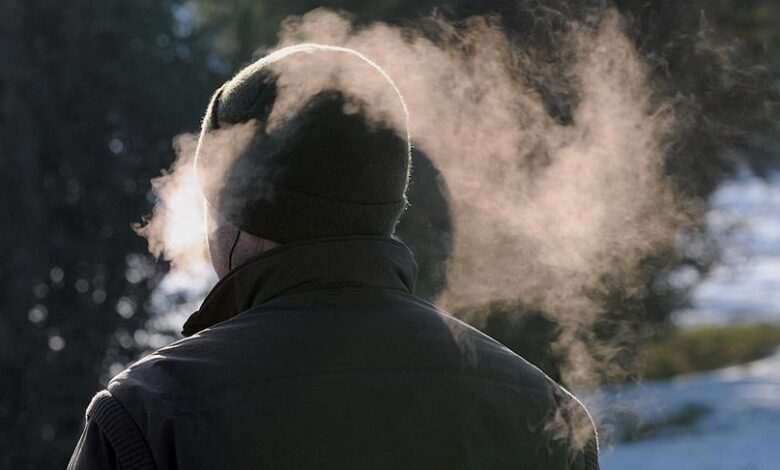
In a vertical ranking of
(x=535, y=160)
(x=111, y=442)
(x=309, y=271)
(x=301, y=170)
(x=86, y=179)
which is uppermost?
(x=535, y=160)

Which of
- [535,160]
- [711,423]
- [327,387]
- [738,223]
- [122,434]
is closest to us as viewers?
[122,434]

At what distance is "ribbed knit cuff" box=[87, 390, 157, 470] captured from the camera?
1.52 metres

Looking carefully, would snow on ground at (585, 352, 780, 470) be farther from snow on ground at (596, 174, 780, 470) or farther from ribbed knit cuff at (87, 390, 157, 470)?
ribbed knit cuff at (87, 390, 157, 470)

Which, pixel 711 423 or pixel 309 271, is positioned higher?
pixel 711 423

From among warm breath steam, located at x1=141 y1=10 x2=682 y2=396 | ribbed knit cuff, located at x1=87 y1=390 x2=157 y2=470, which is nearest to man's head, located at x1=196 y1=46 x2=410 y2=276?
ribbed knit cuff, located at x1=87 y1=390 x2=157 y2=470

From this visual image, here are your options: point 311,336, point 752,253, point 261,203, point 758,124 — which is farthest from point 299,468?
point 752,253

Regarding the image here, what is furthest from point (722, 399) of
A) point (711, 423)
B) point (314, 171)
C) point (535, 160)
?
point (314, 171)

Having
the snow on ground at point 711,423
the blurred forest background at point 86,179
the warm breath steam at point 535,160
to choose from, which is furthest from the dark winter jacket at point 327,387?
the blurred forest background at point 86,179

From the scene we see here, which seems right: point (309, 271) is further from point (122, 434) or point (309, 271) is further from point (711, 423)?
point (711, 423)

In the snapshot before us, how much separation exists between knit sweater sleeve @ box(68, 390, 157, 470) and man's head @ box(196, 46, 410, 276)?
1.15ft

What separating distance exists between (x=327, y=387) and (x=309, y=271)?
0.18 meters

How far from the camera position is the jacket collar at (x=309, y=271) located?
66.6 inches

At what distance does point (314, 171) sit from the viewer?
1730 millimetres

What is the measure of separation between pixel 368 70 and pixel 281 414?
0.62m
